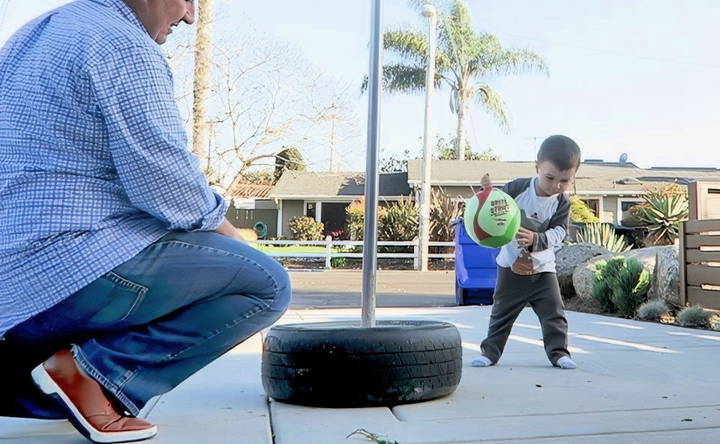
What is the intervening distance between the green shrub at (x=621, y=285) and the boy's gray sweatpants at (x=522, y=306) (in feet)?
12.5

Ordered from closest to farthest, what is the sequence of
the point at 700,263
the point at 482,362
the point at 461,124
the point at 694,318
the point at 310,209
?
1. the point at 482,362
2. the point at 694,318
3. the point at 700,263
4. the point at 461,124
5. the point at 310,209

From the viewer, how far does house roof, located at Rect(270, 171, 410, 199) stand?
29969 mm

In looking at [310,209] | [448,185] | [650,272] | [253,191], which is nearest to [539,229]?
[650,272]

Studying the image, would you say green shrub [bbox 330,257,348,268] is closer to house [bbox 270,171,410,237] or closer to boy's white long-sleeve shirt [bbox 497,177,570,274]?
house [bbox 270,171,410,237]

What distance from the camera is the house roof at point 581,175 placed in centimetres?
2719

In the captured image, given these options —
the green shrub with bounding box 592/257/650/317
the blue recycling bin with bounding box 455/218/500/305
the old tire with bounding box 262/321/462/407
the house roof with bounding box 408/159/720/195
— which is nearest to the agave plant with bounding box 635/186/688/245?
the blue recycling bin with bounding box 455/218/500/305

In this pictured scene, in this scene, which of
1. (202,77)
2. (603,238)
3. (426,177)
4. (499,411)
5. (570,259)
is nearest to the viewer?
(499,411)

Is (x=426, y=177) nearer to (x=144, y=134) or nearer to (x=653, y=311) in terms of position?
(x=653, y=311)

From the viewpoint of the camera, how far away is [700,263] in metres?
6.64

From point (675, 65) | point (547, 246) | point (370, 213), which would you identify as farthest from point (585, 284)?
point (675, 65)

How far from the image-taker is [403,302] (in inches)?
389

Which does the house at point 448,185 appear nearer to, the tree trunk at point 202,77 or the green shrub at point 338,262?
the green shrub at point 338,262

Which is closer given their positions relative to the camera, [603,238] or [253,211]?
[603,238]

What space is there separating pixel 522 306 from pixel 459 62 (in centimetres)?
2680
